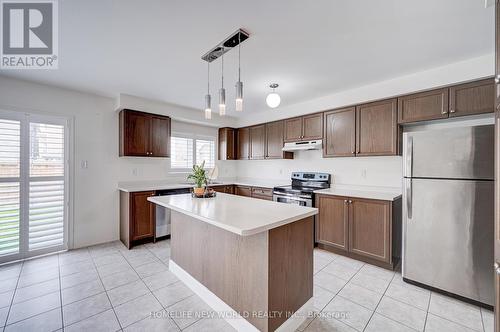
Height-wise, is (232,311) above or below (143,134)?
below

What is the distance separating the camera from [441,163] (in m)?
2.14

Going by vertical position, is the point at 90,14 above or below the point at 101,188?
above

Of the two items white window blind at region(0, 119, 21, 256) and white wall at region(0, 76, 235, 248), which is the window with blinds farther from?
white window blind at region(0, 119, 21, 256)

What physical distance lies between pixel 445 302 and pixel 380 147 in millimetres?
→ 1817

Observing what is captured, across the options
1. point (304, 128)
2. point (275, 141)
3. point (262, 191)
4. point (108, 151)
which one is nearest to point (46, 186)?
point (108, 151)

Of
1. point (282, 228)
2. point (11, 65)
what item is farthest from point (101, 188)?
point (282, 228)

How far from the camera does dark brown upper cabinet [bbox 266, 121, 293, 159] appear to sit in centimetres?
420

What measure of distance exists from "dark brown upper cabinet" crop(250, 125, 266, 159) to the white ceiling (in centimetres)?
161

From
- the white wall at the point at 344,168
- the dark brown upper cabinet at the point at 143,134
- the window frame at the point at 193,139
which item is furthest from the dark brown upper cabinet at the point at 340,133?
the dark brown upper cabinet at the point at 143,134

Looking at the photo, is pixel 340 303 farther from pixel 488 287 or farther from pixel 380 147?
pixel 380 147

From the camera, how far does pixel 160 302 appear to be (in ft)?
6.66

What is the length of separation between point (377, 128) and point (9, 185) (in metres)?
5.05

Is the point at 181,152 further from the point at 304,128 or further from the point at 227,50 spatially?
the point at 227,50

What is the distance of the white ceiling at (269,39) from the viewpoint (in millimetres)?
1594
